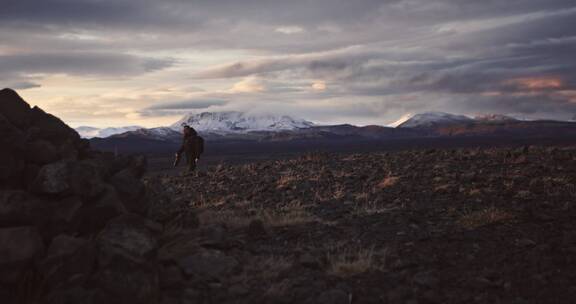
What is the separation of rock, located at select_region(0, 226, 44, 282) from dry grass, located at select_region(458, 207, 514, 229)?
279 inches

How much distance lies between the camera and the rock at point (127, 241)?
6273 millimetres

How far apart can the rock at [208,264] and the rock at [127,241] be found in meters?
0.86

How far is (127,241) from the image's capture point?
652cm

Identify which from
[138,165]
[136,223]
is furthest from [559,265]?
[138,165]

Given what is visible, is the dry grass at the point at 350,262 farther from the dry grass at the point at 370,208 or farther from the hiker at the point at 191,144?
the hiker at the point at 191,144

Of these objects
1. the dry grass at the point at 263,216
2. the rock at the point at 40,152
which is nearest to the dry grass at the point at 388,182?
the dry grass at the point at 263,216

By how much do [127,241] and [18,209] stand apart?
4.85ft

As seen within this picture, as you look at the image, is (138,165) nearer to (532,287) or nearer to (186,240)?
(186,240)

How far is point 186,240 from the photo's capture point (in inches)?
332

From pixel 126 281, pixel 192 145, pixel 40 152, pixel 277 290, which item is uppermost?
pixel 40 152

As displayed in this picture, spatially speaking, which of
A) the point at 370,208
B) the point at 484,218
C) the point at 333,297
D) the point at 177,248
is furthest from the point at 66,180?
the point at 484,218

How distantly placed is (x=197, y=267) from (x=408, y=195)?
7263mm

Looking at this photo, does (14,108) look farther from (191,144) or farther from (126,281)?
(191,144)

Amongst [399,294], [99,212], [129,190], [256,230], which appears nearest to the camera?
[399,294]
